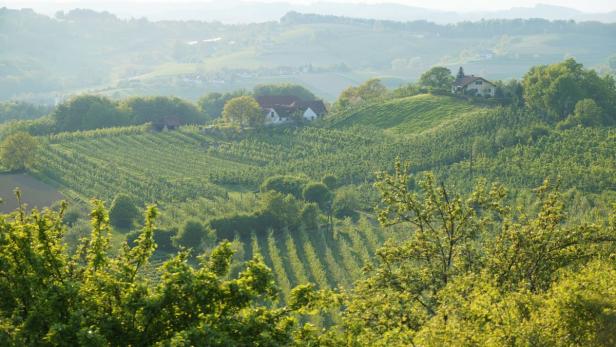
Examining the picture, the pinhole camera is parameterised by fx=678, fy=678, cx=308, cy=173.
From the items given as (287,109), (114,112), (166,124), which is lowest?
(166,124)

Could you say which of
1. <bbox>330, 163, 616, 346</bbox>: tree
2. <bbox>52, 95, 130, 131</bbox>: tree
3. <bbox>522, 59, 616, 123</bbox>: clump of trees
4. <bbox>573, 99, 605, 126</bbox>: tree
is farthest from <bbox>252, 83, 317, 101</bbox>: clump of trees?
<bbox>330, 163, 616, 346</bbox>: tree

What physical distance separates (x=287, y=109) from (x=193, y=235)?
4955cm

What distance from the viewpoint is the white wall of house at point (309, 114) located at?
95.9m

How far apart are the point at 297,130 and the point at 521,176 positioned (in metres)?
36.4

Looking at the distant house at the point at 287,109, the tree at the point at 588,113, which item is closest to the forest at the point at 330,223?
the tree at the point at 588,113

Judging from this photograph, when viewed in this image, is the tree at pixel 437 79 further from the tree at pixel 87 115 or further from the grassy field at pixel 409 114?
the tree at pixel 87 115

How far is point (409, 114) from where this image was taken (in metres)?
86.5

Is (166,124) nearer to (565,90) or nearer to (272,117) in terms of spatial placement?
(272,117)

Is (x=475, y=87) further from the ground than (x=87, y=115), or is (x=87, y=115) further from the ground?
(x=475, y=87)

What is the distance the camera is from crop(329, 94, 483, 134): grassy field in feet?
268

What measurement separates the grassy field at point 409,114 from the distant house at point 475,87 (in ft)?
8.90

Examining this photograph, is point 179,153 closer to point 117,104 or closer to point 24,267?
point 117,104

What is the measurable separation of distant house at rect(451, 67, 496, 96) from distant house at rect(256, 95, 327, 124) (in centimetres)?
1978

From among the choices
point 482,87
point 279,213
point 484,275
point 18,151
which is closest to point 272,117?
point 482,87
